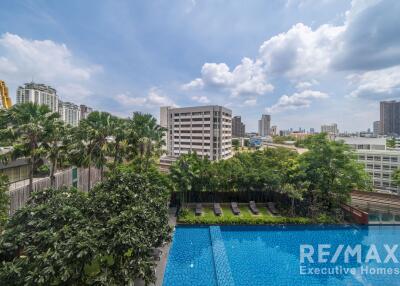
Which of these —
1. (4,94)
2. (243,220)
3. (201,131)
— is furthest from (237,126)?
(243,220)

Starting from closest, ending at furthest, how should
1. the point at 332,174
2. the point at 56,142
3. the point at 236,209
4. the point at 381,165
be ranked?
the point at 56,142 → the point at 332,174 → the point at 236,209 → the point at 381,165

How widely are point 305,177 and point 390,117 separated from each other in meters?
151

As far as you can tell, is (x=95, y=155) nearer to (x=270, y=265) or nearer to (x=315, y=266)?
(x=270, y=265)

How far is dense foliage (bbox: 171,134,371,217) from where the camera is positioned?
57.3 feet

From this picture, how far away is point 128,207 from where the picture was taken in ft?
25.5

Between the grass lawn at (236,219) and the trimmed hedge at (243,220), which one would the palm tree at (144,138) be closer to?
the grass lawn at (236,219)

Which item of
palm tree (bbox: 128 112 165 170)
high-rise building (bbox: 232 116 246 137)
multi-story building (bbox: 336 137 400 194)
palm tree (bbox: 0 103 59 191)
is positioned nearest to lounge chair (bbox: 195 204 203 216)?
palm tree (bbox: 128 112 165 170)

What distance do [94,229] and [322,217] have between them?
672 inches

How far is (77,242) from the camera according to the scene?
5.52m

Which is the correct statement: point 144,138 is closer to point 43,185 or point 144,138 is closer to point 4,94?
point 43,185

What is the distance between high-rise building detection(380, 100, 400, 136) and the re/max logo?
146m

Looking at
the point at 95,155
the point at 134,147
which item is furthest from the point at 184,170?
the point at 95,155

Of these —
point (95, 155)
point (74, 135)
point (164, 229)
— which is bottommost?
point (164, 229)

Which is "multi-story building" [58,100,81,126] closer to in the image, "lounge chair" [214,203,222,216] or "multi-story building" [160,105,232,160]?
"multi-story building" [160,105,232,160]
